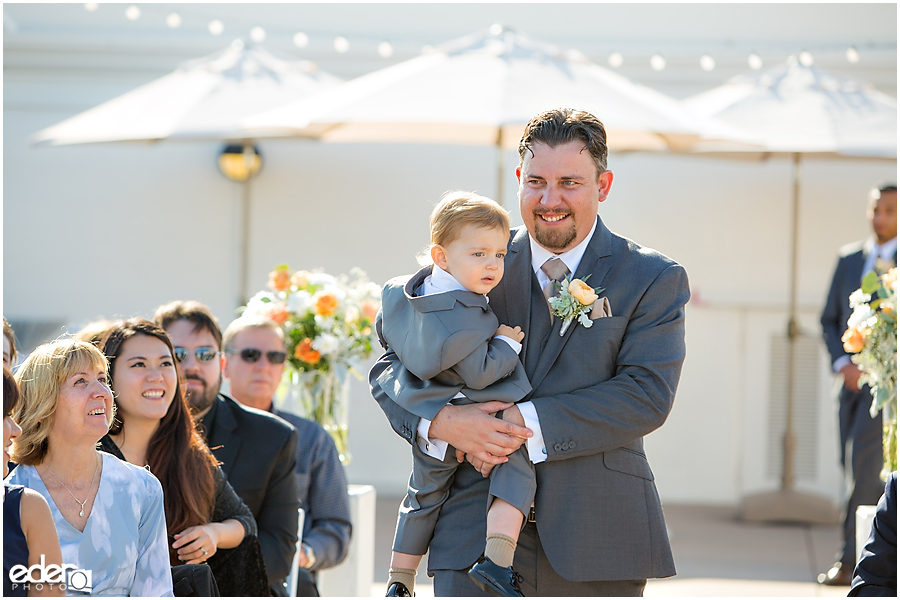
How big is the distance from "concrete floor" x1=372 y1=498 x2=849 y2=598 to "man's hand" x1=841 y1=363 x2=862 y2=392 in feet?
3.92

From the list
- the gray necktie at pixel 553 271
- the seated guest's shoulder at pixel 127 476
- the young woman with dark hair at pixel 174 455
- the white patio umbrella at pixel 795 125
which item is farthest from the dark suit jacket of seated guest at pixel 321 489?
the white patio umbrella at pixel 795 125

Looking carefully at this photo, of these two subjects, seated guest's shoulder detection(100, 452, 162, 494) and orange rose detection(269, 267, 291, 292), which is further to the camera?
orange rose detection(269, 267, 291, 292)

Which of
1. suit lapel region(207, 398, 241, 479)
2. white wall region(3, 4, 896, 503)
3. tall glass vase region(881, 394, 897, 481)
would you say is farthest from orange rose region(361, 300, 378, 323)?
white wall region(3, 4, 896, 503)

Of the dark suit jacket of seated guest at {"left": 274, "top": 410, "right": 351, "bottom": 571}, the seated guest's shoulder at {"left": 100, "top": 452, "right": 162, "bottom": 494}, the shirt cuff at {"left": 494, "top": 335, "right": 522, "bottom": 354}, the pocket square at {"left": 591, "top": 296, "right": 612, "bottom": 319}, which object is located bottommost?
the dark suit jacket of seated guest at {"left": 274, "top": 410, "right": 351, "bottom": 571}

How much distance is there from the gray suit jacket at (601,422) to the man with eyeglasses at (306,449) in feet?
6.47

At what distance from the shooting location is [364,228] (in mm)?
9672

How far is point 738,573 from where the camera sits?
688cm

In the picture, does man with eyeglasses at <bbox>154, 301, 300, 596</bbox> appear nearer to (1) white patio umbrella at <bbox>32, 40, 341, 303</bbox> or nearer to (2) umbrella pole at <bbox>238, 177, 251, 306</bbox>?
(1) white patio umbrella at <bbox>32, 40, 341, 303</bbox>

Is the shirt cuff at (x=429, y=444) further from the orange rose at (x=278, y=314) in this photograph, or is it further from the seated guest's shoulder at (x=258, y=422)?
the orange rose at (x=278, y=314)

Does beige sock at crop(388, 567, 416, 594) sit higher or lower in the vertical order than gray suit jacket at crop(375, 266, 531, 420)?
lower

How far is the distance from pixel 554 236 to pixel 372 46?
23.5 feet

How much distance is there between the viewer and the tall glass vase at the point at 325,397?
5.78 m

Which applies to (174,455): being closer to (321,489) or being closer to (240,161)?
(321,489)

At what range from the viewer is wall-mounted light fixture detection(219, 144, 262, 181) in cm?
950
